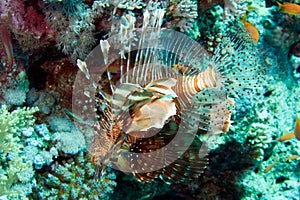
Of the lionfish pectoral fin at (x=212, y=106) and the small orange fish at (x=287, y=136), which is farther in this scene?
the small orange fish at (x=287, y=136)

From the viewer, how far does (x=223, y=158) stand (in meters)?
3.18

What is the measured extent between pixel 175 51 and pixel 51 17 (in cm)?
97

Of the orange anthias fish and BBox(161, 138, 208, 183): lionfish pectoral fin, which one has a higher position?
BBox(161, 138, 208, 183): lionfish pectoral fin

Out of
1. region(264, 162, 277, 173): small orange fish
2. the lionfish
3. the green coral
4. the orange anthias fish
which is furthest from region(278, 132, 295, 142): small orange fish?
the green coral

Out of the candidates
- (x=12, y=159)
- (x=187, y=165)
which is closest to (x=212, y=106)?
(x=187, y=165)

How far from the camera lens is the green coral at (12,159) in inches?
78.1

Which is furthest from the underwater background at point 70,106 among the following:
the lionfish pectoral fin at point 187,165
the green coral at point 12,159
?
the lionfish pectoral fin at point 187,165

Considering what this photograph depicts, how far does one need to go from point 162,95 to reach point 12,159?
1.19 meters

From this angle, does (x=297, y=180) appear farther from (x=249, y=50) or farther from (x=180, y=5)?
(x=180, y=5)

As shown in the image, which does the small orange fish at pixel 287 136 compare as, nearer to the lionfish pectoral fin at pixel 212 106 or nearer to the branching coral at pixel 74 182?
the lionfish pectoral fin at pixel 212 106

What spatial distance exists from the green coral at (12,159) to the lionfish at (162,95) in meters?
0.54

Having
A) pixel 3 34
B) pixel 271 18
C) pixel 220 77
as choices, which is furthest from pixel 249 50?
pixel 271 18

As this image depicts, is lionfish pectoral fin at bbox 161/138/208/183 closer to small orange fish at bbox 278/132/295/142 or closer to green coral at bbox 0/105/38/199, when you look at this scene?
green coral at bbox 0/105/38/199

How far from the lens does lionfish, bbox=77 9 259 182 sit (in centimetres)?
168
